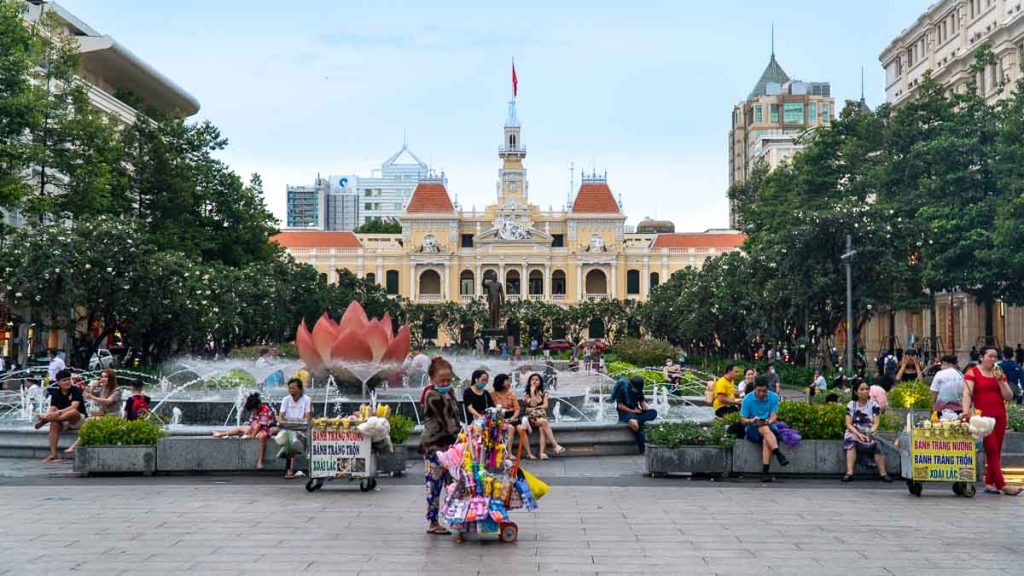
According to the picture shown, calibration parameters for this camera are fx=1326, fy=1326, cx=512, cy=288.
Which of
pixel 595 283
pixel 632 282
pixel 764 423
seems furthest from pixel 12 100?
pixel 595 283

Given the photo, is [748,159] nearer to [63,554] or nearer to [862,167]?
[862,167]

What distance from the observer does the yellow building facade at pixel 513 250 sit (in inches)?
4333

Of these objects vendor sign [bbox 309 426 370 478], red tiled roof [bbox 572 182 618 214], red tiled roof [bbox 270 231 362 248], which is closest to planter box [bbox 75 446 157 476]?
vendor sign [bbox 309 426 370 478]

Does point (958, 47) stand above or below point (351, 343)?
above

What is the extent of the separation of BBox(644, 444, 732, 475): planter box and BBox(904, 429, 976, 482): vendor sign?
2388mm

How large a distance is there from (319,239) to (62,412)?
93.9m

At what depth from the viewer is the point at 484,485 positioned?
10.2m

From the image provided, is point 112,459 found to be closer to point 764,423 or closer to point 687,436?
point 687,436

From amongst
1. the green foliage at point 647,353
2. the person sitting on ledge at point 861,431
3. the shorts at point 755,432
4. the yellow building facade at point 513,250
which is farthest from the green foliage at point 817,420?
the yellow building facade at point 513,250

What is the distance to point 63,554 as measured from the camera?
962cm

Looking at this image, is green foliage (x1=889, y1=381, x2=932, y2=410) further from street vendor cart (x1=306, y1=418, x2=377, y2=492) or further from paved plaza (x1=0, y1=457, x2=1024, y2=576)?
street vendor cart (x1=306, y1=418, x2=377, y2=492)

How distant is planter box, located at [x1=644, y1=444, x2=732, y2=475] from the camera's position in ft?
49.7

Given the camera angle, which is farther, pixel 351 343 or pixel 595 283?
pixel 595 283

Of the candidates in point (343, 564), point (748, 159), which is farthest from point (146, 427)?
point (748, 159)
